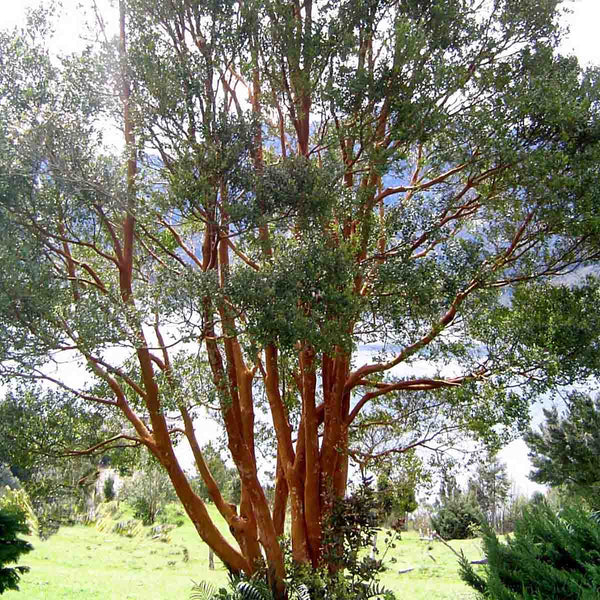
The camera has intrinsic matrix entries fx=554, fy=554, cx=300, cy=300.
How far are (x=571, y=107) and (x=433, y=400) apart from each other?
14.3 feet

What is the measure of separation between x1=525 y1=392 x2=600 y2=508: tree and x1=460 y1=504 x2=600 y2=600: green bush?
8.64 meters

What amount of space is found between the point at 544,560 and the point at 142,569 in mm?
12132

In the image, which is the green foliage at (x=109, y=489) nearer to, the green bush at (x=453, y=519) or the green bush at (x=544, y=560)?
the green bush at (x=453, y=519)

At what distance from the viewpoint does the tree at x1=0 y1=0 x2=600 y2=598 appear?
5234 millimetres

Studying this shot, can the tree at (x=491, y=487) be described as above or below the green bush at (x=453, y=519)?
above

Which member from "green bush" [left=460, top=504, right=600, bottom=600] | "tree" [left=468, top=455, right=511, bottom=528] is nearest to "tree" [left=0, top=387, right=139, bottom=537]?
"green bush" [left=460, top=504, right=600, bottom=600]

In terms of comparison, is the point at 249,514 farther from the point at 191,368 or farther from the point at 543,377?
the point at 543,377

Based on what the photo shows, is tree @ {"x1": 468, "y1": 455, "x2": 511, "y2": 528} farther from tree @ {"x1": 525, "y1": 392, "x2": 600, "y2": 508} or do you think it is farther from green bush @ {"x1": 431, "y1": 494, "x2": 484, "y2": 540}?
tree @ {"x1": 525, "y1": 392, "x2": 600, "y2": 508}

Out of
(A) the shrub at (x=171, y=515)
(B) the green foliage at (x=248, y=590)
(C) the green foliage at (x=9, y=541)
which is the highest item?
(A) the shrub at (x=171, y=515)

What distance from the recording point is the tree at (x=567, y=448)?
10.3 metres

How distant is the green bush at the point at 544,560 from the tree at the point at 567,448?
8.64m

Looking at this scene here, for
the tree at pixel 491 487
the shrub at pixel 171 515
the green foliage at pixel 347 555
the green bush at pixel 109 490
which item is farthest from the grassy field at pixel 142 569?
the tree at pixel 491 487

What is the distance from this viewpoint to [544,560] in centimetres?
190

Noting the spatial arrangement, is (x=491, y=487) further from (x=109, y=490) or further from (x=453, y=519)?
(x=109, y=490)
